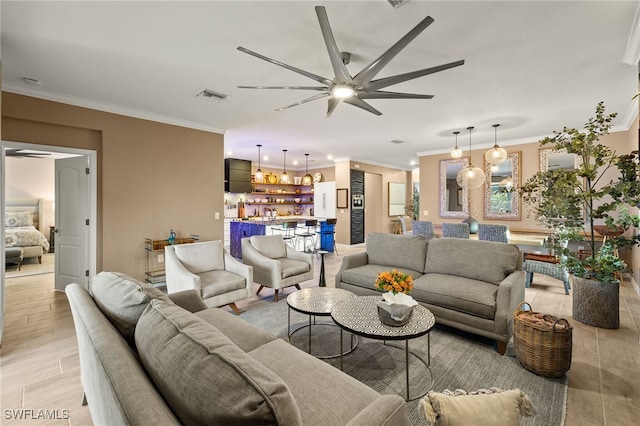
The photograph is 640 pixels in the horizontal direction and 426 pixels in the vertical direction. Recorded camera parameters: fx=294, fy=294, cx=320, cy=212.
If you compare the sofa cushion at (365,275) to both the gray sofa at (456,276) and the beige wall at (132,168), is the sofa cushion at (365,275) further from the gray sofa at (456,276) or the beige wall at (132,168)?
the beige wall at (132,168)

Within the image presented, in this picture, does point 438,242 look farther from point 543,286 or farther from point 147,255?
point 147,255

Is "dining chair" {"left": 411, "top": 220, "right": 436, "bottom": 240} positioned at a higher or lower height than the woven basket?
higher

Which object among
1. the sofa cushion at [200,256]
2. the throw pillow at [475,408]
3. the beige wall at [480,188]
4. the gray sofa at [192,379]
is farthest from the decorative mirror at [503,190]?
the gray sofa at [192,379]

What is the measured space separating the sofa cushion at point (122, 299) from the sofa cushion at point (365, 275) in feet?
7.76

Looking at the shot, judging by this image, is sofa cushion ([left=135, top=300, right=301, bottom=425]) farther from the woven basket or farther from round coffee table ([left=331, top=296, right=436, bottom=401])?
the woven basket

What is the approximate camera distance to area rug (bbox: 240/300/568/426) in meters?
2.03

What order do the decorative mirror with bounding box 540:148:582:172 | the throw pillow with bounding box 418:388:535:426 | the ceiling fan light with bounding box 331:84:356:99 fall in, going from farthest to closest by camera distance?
1. the decorative mirror with bounding box 540:148:582:172
2. the ceiling fan light with bounding box 331:84:356:99
3. the throw pillow with bounding box 418:388:535:426

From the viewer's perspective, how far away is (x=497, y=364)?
7.95 feet

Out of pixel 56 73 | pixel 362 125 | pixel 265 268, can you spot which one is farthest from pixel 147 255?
pixel 362 125

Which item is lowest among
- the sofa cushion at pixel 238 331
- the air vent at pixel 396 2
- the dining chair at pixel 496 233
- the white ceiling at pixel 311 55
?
the sofa cushion at pixel 238 331

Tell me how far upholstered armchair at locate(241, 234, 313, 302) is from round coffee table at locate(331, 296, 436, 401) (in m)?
1.45

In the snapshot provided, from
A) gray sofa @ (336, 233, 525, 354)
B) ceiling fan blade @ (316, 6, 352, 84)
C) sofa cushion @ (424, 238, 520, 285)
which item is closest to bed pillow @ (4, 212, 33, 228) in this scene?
gray sofa @ (336, 233, 525, 354)

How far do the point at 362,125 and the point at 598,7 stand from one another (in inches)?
130

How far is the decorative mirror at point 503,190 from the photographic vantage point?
611 centimetres
